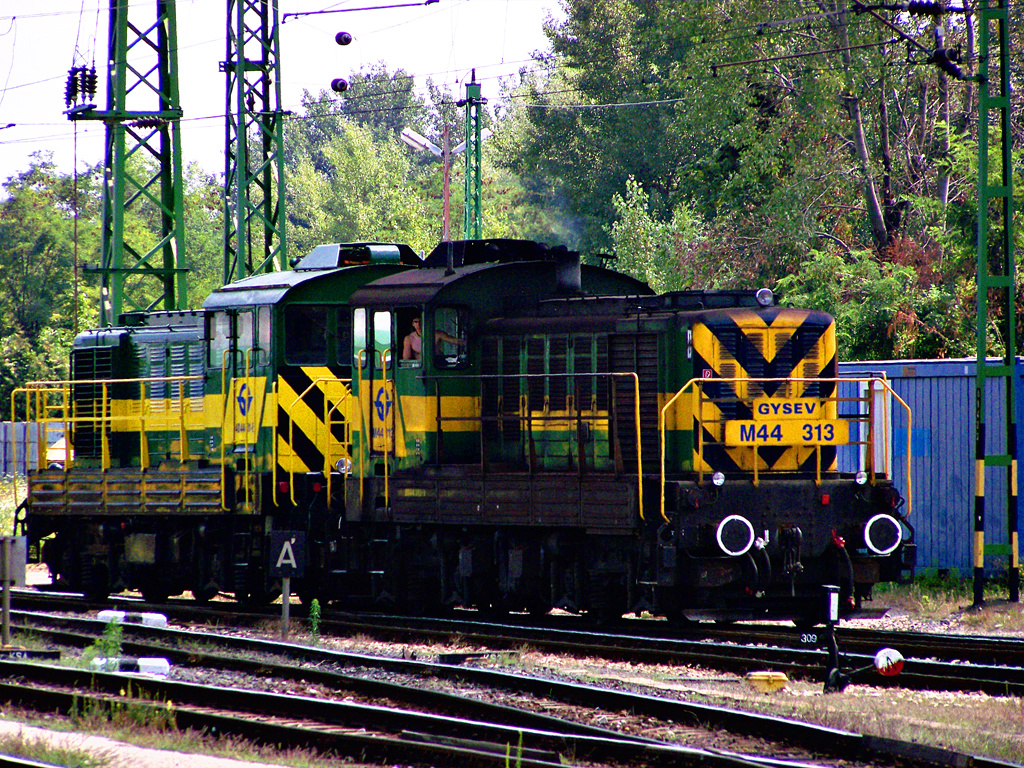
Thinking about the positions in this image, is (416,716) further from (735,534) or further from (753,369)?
(753,369)

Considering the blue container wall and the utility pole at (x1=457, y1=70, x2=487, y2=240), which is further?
the utility pole at (x1=457, y1=70, x2=487, y2=240)

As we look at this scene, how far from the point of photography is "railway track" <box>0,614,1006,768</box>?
7781 millimetres

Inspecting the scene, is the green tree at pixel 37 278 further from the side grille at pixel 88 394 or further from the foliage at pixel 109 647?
the foliage at pixel 109 647

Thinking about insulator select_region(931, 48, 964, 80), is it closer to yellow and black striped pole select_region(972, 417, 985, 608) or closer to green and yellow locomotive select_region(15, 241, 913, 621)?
yellow and black striped pole select_region(972, 417, 985, 608)

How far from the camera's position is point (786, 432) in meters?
12.9

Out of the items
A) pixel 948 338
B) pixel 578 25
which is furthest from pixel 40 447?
pixel 578 25

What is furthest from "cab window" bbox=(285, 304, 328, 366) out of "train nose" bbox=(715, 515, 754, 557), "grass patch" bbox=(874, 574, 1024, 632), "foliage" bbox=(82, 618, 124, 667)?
"grass patch" bbox=(874, 574, 1024, 632)

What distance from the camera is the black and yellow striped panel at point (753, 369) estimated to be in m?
12.8

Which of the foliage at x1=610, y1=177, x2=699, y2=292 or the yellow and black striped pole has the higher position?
the foliage at x1=610, y1=177, x2=699, y2=292

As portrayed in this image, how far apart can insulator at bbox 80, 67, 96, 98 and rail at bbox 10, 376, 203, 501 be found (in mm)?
8552

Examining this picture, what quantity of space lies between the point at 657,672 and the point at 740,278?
61.2 feet

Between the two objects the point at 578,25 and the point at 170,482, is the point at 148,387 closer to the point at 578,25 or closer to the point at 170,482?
the point at 170,482

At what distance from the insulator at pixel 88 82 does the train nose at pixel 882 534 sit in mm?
18290

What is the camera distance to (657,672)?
11281 millimetres
